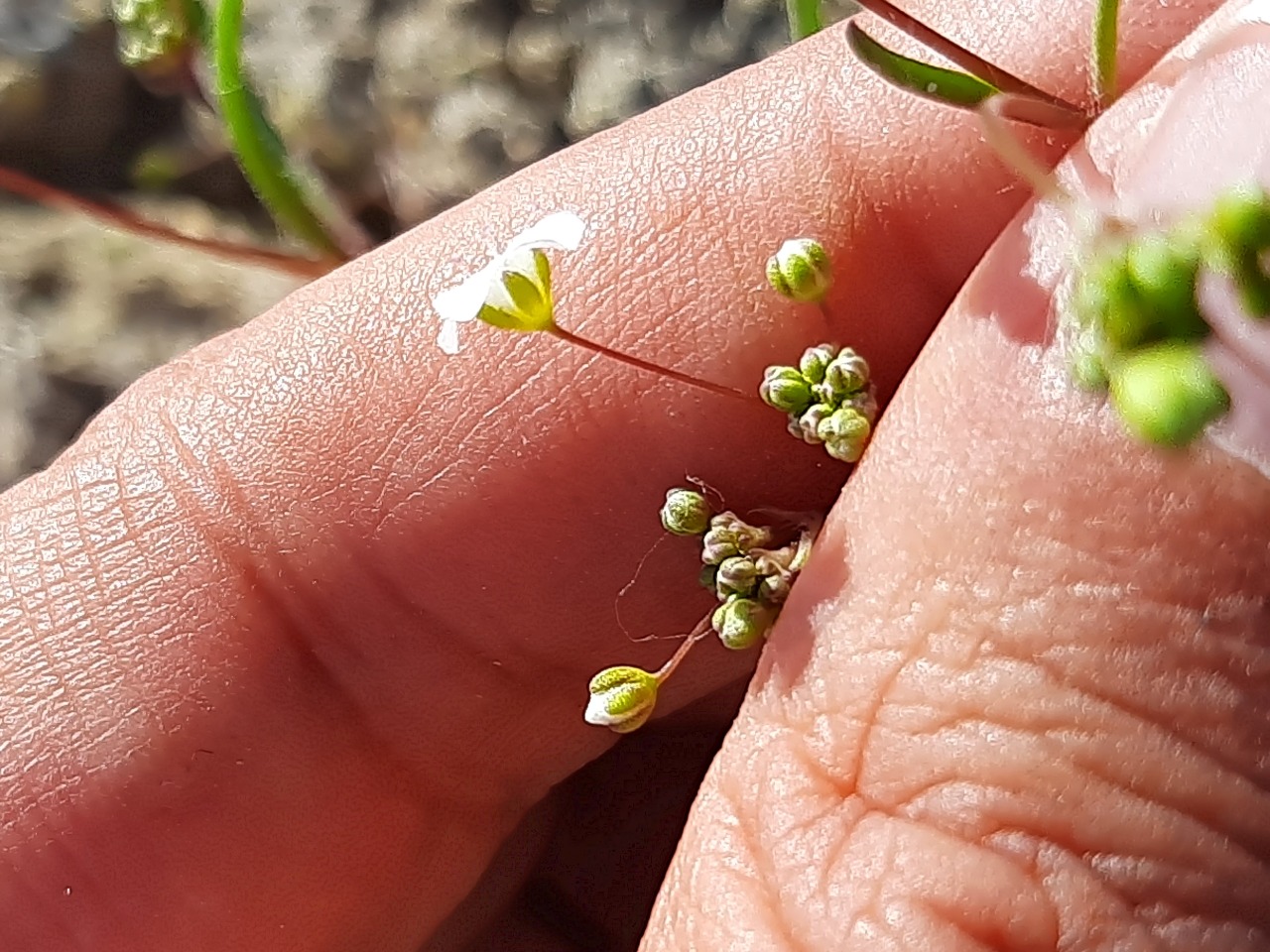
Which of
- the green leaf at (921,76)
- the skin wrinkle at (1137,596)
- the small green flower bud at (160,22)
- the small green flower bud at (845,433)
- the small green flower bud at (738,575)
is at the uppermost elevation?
the small green flower bud at (160,22)

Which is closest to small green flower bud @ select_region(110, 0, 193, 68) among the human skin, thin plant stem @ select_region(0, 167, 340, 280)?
thin plant stem @ select_region(0, 167, 340, 280)

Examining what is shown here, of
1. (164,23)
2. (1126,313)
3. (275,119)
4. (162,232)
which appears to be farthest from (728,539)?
(275,119)

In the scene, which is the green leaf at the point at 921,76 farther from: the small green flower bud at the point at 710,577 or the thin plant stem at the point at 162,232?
the thin plant stem at the point at 162,232

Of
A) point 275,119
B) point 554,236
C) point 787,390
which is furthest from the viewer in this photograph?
point 275,119

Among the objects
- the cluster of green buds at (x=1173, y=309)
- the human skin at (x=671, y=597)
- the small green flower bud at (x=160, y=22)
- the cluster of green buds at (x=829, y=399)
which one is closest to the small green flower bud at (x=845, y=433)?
the cluster of green buds at (x=829, y=399)

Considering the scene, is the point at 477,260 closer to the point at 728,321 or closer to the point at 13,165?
the point at 728,321

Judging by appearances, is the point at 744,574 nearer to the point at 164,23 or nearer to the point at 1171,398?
the point at 1171,398

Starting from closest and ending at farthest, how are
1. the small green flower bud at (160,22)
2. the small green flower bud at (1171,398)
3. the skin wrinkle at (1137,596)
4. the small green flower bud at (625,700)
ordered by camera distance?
the small green flower bud at (1171,398) → the skin wrinkle at (1137,596) → the small green flower bud at (625,700) → the small green flower bud at (160,22)
